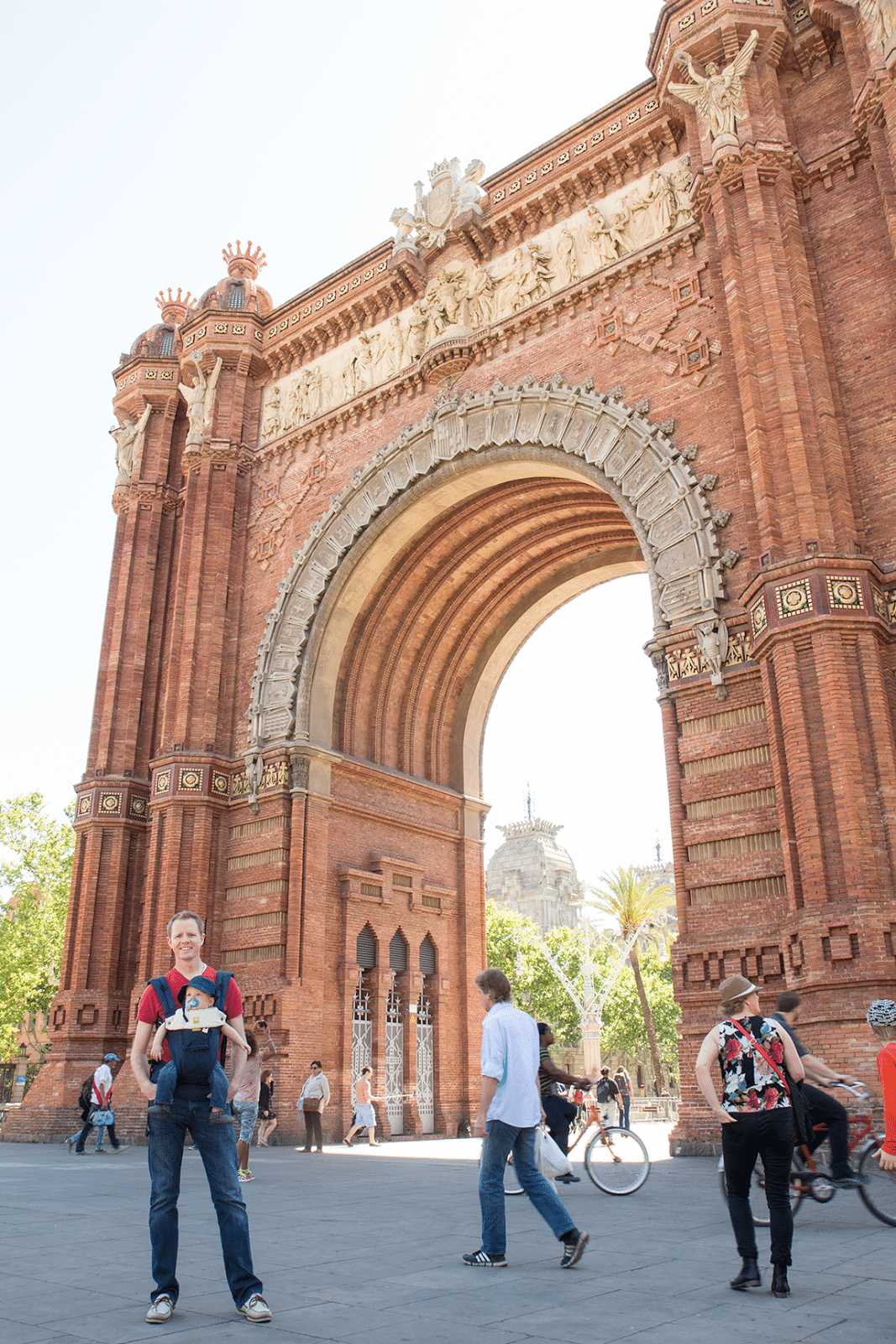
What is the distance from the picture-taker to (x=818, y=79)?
16.8m

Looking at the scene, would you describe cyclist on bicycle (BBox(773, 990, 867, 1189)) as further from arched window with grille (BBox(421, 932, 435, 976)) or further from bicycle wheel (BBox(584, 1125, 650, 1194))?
arched window with grille (BBox(421, 932, 435, 976))

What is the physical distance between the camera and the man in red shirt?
4695mm

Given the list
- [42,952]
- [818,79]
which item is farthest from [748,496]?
[42,952]

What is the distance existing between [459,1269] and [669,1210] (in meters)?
3.03

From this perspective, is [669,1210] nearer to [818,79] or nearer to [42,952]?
[818,79]

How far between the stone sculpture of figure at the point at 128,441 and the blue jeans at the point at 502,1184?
74.5 ft

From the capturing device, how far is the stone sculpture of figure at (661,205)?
18156 millimetres

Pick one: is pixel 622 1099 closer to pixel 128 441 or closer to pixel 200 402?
pixel 200 402

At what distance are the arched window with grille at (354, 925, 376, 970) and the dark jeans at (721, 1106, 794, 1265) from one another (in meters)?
16.0

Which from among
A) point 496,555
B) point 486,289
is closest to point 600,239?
point 486,289

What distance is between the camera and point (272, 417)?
79.5 ft

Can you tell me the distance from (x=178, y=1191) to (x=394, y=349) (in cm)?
1976

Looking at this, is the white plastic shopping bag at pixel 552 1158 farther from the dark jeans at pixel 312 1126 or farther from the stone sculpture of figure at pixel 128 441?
the stone sculpture of figure at pixel 128 441

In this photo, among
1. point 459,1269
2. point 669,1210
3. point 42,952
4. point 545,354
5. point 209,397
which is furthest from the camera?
point 42,952
